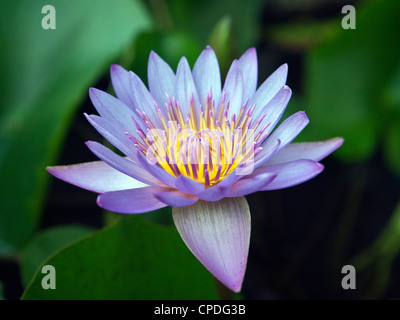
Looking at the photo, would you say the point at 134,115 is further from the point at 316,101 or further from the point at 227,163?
the point at 316,101

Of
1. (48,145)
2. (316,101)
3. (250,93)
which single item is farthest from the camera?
(316,101)

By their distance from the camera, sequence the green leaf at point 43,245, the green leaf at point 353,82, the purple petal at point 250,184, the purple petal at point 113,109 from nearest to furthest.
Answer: the purple petal at point 250,184 → the purple petal at point 113,109 → the green leaf at point 43,245 → the green leaf at point 353,82

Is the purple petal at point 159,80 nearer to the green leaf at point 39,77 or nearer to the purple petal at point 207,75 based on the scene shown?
the purple petal at point 207,75

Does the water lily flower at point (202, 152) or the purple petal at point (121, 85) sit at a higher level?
the purple petal at point (121, 85)

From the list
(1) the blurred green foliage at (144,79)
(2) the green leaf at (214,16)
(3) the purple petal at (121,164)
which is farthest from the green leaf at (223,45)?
(3) the purple petal at (121,164)

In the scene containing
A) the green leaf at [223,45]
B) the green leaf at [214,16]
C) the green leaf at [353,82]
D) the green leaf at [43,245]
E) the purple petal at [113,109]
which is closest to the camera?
the purple petal at [113,109]

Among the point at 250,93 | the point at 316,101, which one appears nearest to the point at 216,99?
the point at 250,93

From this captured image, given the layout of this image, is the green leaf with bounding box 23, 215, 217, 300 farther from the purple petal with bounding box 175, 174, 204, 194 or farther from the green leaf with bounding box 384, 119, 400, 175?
the green leaf with bounding box 384, 119, 400, 175
